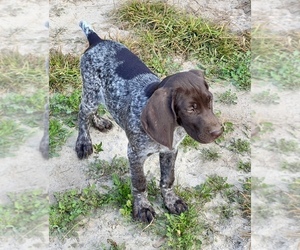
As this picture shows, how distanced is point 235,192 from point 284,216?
6.24ft

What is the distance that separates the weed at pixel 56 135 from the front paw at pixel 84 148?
0.69 ft

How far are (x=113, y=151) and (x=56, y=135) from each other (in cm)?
55

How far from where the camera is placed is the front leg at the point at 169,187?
377 centimetres

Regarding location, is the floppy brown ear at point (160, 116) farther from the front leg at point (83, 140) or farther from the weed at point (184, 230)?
the front leg at point (83, 140)

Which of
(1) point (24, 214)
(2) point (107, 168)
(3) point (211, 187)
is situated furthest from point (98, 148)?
(1) point (24, 214)

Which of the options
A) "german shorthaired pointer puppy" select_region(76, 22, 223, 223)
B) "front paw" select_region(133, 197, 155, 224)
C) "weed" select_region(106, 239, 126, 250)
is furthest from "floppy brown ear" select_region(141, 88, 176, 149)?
"weed" select_region(106, 239, 126, 250)

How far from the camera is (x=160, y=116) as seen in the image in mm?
3047

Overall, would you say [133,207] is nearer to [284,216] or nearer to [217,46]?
[284,216]

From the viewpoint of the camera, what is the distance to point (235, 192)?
408cm

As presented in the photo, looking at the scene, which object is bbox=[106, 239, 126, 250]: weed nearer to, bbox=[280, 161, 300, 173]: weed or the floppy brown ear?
the floppy brown ear

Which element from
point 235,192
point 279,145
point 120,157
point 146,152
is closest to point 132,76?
point 146,152

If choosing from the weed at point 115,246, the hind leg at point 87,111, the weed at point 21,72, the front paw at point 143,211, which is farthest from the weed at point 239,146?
the weed at point 21,72

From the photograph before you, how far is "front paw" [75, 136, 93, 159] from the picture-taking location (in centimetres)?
→ 441

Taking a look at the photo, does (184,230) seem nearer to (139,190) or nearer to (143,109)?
(139,190)
